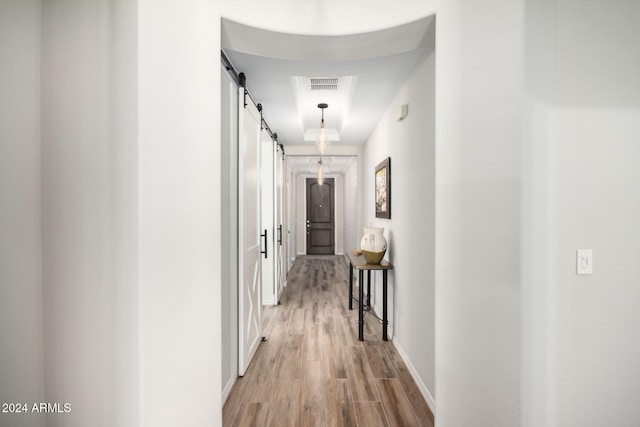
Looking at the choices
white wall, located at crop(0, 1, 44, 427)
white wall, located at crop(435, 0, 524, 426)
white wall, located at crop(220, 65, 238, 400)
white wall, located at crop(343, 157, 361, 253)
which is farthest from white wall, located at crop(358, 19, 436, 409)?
white wall, located at crop(343, 157, 361, 253)

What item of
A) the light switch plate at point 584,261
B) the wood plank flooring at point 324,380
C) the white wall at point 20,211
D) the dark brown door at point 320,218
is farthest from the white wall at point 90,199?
the dark brown door at point 320,218

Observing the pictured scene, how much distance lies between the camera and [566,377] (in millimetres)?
1209

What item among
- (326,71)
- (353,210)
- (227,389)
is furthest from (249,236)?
(353,210)

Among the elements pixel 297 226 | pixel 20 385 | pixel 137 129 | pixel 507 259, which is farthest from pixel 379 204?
pixel 297 226

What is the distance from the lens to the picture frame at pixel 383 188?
333 cm

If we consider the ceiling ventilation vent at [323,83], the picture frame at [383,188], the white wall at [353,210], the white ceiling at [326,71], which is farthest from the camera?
the white wall at [353,210]

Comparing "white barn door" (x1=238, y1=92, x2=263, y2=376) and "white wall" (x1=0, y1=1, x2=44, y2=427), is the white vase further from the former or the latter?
"white wall" (x1=0, y1=1, x2=44, y2=427)

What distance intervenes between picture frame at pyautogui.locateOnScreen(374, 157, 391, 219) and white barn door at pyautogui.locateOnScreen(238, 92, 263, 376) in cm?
138

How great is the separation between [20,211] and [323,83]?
8.53 ft

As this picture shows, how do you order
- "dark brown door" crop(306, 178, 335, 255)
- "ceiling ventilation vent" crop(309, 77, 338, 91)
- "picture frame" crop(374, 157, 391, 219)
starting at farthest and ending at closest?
1. "dark brown door" crop(306, 178, 335, 255)
2. "picture frame" crop(374, 157, 391, 219)
3. "ceiling ventilation vent" crop(309, 77, 338, 91)

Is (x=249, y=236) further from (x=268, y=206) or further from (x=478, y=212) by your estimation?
(x=478, y=212)

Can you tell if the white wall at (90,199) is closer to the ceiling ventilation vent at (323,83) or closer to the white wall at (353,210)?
the ceiling ventilation vent at (323,83)

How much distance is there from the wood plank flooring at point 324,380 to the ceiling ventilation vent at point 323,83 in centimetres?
259

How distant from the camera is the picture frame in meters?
3.33
